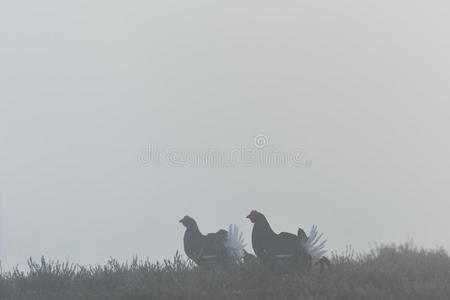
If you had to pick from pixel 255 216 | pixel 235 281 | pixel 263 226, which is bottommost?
pixel 235 281

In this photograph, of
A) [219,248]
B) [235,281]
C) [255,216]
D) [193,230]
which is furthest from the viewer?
[193,230]

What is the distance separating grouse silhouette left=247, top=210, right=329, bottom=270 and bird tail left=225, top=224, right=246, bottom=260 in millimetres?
761

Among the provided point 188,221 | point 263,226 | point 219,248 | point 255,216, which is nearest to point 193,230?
point 188,221

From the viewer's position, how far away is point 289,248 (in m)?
11.0

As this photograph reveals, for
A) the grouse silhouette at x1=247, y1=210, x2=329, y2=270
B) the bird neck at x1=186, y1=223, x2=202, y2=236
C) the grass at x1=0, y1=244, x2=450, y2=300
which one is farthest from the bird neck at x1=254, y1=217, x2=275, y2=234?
the bird neck at x1=186, y1=223, x2=202, y2=236

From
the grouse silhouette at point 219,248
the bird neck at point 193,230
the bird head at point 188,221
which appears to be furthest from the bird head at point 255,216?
the bird head at point 188,221

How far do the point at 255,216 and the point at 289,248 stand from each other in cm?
81

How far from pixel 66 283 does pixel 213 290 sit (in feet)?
10.2

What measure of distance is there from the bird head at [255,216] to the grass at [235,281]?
737 mm

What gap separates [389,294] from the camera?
9.63m

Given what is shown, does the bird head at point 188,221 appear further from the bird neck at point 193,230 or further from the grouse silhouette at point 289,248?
the grouse silhouette at point 289,248

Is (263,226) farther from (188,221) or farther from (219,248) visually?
(188,221)

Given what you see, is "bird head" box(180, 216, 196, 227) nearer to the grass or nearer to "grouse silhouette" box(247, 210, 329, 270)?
the grass

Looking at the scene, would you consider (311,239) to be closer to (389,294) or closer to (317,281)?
(317,281)
